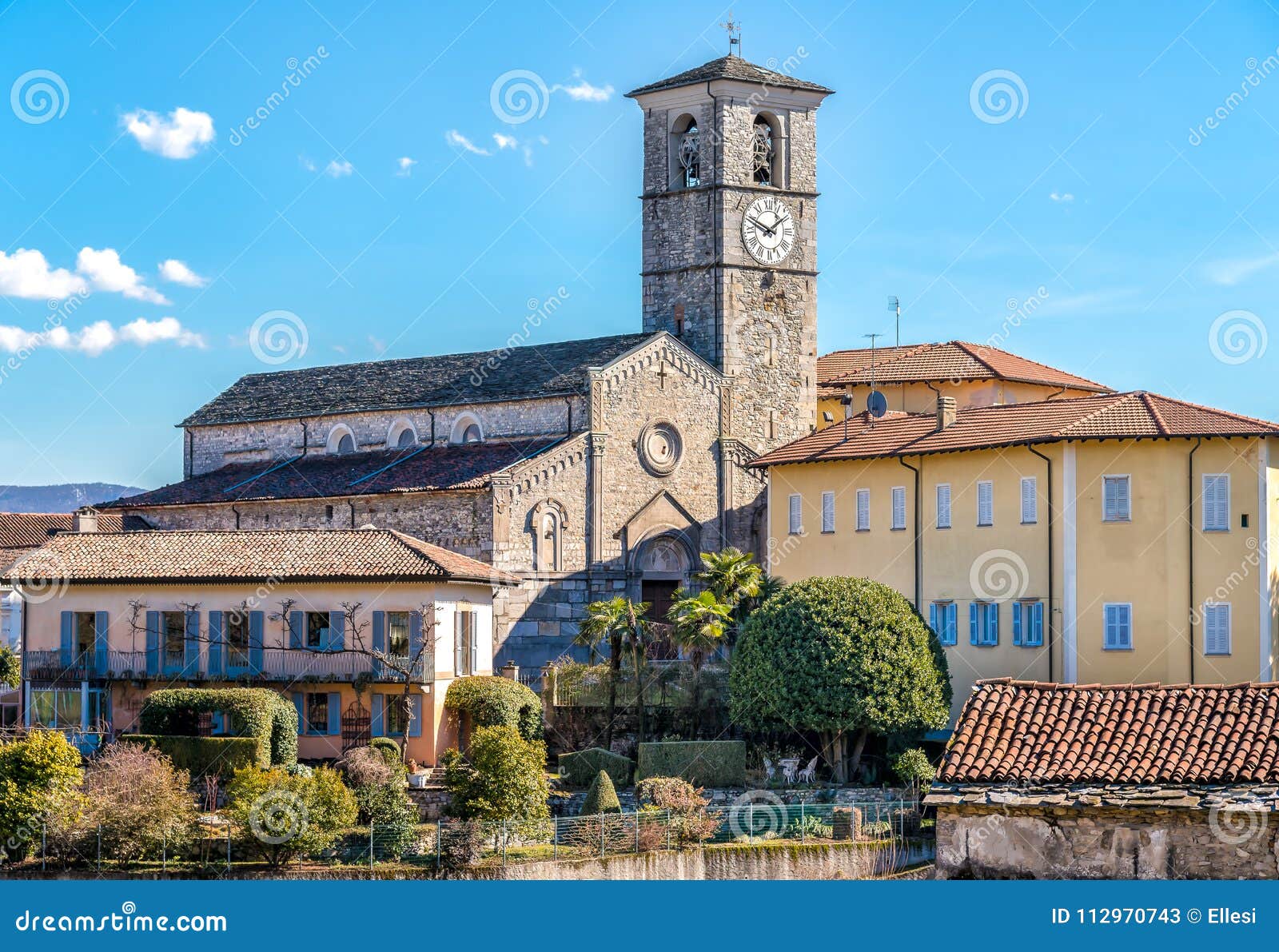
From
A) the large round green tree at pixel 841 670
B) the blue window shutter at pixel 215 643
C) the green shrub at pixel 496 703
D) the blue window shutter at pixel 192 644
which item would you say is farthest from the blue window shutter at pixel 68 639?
the large round green tree at pixel 841 670

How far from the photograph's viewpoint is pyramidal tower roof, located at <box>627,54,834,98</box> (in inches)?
2635

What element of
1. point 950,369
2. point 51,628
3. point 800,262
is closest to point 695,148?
point 800,262

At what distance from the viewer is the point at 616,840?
138 ft

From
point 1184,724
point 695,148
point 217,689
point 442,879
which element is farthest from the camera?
point 695,148

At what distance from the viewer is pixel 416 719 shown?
49156mm

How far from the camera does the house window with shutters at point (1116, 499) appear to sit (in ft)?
164

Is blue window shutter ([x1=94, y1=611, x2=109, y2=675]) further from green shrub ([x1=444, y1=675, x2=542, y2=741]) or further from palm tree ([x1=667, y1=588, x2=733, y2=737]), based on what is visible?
palm tree ([x1=667, y1=588, x2=733, y2=737])

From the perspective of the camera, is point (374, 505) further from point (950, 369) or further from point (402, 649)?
point (950, 369)

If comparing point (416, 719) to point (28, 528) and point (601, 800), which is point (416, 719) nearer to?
point (601, 800)

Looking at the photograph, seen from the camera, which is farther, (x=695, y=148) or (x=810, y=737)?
(x=695, y=148)

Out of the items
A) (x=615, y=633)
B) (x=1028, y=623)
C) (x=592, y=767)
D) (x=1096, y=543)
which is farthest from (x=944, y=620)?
(x=592, y=767)

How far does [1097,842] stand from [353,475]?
39845 millimetres

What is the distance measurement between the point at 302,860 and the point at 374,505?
21661 mm

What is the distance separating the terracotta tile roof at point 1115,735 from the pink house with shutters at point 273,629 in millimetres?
19085
